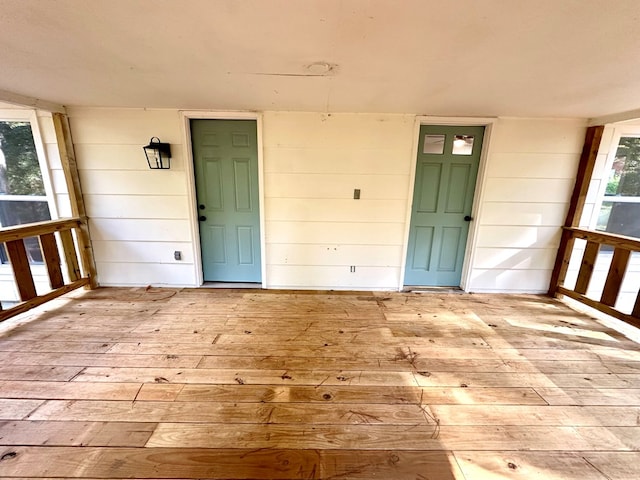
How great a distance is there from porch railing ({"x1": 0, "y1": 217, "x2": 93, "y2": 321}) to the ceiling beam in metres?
1.12

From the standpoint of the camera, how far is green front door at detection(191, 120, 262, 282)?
3.01 meters

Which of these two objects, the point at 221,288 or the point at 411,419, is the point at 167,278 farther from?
the point at 411,419

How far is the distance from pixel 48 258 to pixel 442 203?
442cm

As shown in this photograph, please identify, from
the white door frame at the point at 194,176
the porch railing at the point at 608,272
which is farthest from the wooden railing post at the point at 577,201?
the white door frame at the point at 194,176

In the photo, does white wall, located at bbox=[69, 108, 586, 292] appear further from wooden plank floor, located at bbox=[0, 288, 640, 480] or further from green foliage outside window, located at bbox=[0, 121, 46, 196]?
wooden plank floor, located at bbox=[0, 288, 640, 480]

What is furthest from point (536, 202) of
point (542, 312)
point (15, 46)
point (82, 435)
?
point (15, 46)

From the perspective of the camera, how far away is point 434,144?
307 cm

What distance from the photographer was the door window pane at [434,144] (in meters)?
3.05

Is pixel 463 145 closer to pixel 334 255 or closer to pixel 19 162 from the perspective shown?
pixel 334 255

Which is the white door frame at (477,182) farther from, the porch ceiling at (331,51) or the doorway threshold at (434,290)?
the porch ceiling at (331,51)

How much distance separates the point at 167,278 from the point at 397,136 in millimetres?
3256

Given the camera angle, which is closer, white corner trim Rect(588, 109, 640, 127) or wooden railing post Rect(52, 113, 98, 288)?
white corner trim Rect(588, 109, 640, 127)

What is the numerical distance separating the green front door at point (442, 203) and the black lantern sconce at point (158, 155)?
2870 mm

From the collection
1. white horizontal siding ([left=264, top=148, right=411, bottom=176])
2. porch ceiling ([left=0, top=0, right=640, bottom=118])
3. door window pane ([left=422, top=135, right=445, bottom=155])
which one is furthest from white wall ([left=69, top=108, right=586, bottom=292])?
→ porch ceiling ([left=0, top=0, right=640, bottom=118])
